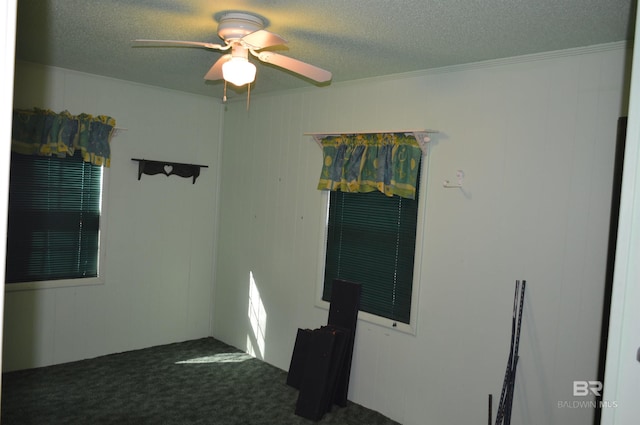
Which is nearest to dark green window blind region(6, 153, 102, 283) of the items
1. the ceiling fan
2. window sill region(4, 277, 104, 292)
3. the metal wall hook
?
window sill region(4, 277, 104, 292)

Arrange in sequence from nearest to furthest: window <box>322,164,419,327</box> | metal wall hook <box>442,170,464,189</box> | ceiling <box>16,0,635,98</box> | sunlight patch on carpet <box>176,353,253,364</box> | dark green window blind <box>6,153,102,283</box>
A: ceiling <box>16,0,635,98</box>
metal wall hook <box>442,170,464,189</box>
window <box>322,164,419,327</box>
dark green window blind <box>6,153,102,283</box>
sunlight patch on carpet <box>176,353,253,364</box>

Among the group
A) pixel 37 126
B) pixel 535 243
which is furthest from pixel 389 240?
pixel 37 126

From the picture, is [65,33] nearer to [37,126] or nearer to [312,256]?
[37,126]

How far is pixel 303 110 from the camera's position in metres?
4.26

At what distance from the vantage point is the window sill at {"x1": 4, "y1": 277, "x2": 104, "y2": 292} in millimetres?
3876

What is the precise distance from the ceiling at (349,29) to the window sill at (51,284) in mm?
1905

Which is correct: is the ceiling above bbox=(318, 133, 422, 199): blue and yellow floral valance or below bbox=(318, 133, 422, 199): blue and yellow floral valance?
above

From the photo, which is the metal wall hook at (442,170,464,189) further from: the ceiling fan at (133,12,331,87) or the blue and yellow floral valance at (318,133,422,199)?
the ceiling fan at (133,12,331,87)

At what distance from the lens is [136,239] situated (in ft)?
15.1

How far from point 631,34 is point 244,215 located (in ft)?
11.7

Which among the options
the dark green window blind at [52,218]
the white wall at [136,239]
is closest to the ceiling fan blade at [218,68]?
the white wall at [136,239]

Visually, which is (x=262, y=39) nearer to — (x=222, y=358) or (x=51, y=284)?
(x=51, y=284)

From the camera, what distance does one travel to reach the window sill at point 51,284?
12.7ft

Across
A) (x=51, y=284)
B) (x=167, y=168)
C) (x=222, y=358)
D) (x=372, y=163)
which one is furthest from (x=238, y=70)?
(x=222, y=358)
